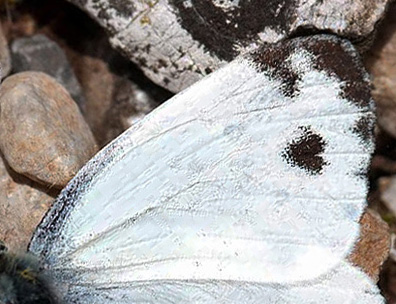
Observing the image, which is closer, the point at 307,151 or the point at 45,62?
the point at 307,151

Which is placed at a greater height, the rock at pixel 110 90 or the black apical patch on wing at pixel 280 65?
the black apical patch on wing at pixel 280 65

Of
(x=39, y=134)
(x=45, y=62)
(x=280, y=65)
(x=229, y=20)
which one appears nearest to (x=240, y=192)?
(x=280, y=65)

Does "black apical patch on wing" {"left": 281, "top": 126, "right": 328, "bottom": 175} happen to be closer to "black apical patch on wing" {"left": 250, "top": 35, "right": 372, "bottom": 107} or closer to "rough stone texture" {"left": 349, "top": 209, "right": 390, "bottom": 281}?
"black apical patch on wing" {"left": 250, "top": 35, "right": 372, "bottom": 107}

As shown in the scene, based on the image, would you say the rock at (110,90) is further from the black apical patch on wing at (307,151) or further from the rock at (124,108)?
the black apical patch on wing at (307,151)

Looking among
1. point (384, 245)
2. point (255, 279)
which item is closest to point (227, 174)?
point (255, 279)

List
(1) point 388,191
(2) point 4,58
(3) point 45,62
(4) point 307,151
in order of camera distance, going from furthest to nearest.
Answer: (3) point 45,62, (1) point 388,191, (2) point 4,58, (4) point 307,151

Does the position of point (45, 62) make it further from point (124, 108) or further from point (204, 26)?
point (204, 26)

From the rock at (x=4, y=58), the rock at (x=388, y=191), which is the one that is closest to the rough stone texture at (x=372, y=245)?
the rock at (x=388, y=191)
